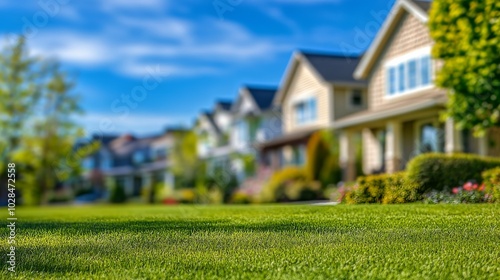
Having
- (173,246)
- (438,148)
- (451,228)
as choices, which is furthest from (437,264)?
(438,148)

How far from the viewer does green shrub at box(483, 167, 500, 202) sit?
1395cm

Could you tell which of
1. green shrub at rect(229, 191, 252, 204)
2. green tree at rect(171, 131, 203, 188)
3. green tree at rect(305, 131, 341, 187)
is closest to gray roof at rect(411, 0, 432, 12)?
green tree at rect(305, 131, 341, 187)

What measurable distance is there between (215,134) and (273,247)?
4385cm

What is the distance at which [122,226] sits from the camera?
10812 millimetres

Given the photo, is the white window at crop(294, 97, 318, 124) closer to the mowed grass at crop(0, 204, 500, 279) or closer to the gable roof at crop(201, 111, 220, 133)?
the gable roof at crop(201, 111, 220, 133)

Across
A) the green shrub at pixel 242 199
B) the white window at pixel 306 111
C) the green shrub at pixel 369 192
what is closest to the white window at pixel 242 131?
the white window at pixel 306 111

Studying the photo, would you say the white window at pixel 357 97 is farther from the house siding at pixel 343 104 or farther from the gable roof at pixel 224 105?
the gable roof at pixel 224 105

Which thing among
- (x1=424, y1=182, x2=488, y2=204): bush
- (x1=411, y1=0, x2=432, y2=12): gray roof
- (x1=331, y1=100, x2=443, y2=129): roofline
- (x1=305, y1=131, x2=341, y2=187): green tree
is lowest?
(x1=424, y1=182, x2=488, y2=204): bush

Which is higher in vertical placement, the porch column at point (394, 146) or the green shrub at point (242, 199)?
the porch column at point (394, 146)

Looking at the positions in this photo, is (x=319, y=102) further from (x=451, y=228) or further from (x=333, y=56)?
(x=451, y=228)

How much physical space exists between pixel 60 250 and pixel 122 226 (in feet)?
5.87

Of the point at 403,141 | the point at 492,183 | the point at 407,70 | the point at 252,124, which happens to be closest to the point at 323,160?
the point at 403,141

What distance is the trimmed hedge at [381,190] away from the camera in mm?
15125

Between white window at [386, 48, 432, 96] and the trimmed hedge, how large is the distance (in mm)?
10521
